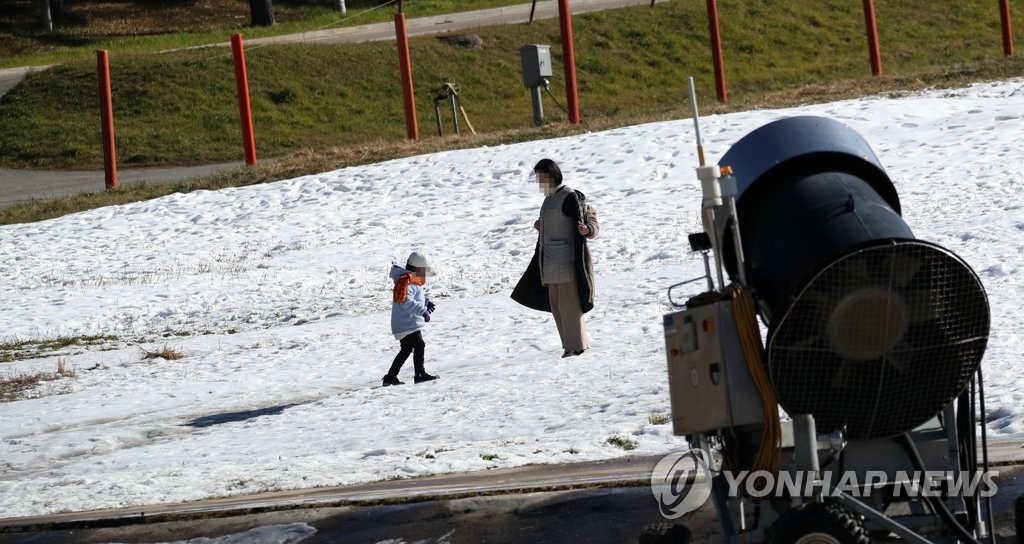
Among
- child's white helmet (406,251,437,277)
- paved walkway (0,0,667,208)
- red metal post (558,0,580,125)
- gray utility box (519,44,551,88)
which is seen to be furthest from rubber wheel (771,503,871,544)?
paved walkway (0,0,667,208)

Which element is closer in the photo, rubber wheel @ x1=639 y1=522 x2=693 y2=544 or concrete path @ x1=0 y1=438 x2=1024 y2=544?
rubber wheel @ x1=639 y1=522 x2=693 y2=544

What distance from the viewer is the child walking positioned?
11.6m

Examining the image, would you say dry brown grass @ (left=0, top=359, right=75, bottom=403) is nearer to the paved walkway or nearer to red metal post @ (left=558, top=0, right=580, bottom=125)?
the paved walkway

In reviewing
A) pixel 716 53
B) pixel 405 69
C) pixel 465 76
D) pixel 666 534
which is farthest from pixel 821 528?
pixel 465 76

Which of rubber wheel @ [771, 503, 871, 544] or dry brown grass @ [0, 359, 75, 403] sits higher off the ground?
dry brown grass @ [0, 359, 75, 403]

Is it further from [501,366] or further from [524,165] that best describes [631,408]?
[524,165]

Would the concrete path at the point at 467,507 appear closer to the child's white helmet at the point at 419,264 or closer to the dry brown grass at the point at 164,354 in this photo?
the child's white helmet at the point at 419,264

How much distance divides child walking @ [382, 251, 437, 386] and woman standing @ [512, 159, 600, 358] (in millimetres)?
1071

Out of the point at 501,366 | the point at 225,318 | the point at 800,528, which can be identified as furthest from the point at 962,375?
the point at 225,318

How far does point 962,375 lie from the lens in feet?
18.2

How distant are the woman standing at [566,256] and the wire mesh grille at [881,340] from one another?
5.72 m

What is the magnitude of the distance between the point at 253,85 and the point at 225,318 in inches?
801

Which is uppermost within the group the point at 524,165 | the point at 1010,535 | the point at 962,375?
the point at 524,165

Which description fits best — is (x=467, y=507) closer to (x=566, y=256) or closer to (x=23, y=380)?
(x=566, y=256)
